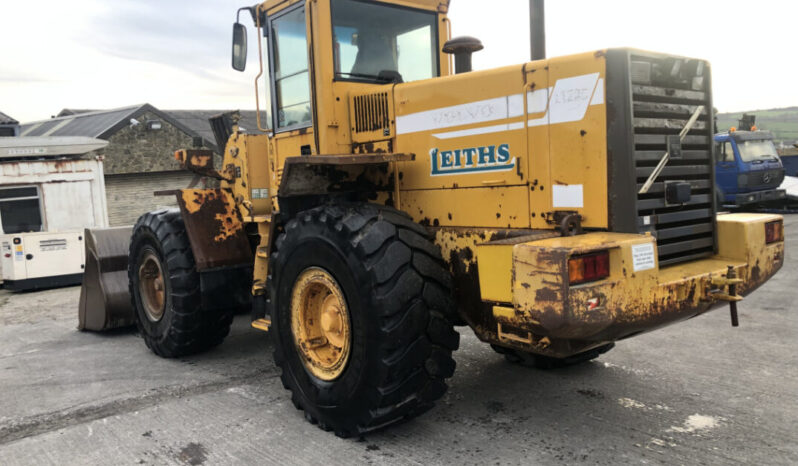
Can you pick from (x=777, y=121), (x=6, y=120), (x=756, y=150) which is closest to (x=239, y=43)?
(x=756, y=150)

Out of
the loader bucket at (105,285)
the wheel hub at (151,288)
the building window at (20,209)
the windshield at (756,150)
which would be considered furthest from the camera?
the windshield at (756,150)

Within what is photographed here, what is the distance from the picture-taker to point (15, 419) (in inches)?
184

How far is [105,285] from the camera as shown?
7.26 meters

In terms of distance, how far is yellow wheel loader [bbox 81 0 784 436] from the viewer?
3.43 meters

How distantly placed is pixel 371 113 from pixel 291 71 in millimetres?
914

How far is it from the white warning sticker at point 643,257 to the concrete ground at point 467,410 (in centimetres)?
113

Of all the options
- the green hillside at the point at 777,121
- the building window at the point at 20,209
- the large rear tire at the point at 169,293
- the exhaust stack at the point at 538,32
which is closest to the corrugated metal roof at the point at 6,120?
the building window at the point at 20,209

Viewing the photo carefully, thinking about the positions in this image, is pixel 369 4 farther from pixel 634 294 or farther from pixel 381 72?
pixel 634 294

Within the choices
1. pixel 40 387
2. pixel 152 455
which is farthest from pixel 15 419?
pixel 152 455

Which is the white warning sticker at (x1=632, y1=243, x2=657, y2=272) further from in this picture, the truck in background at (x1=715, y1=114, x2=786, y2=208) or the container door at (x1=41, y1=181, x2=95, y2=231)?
the truck in background at (x1=715, y1=114, x2=786, y2=208)

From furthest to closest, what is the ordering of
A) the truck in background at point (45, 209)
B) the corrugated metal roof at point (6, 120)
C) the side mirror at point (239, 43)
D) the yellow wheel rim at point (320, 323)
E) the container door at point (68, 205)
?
the corrugated metal roof at point (6, 120), the container door at point (68, 205), the truck in background at point (45, 209), the side mirror at point (239, 43), the yellow wheel rim at point (320, 323)

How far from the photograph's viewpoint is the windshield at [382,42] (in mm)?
4891

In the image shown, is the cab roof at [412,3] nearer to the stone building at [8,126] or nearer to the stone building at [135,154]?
the stone building at [135,154]


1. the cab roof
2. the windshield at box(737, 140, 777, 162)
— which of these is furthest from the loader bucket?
the windshield at box(737, 140, 777, 162)
